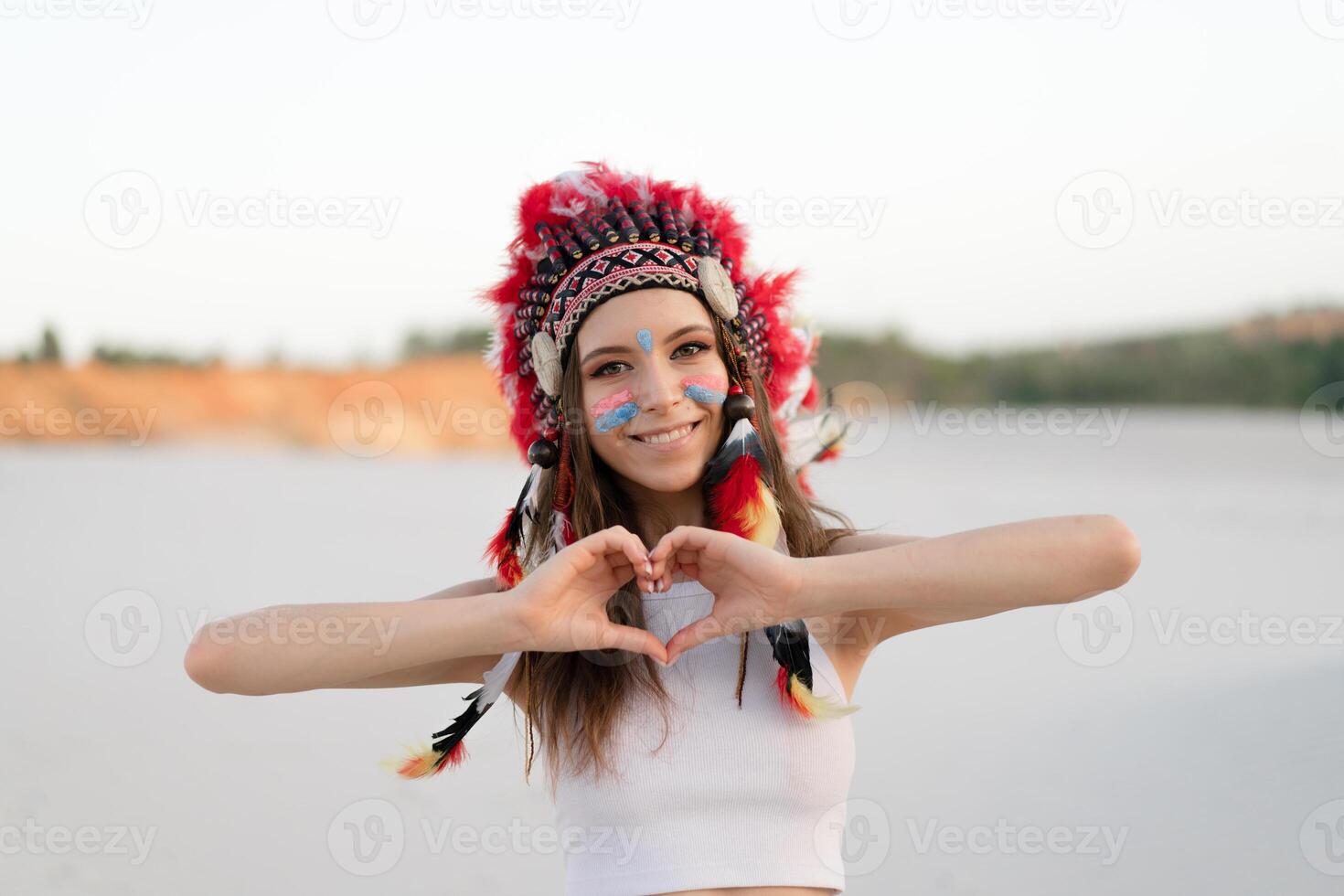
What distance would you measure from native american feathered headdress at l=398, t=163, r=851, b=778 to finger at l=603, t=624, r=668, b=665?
0.33 m

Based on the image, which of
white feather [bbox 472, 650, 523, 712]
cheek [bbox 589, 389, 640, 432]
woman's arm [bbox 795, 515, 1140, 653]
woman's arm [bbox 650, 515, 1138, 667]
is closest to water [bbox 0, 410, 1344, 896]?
white feather [bbox 472, 650, 523, 712]

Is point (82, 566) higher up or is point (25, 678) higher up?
point (82, 566)

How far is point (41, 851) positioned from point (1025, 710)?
425cm

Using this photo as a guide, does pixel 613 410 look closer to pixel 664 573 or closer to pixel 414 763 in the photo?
pixel 664 573

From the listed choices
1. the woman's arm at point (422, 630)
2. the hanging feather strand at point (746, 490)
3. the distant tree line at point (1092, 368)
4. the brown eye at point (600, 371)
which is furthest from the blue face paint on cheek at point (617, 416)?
the distant tree line at point (1092, 368)

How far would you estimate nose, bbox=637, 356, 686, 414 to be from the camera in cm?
212

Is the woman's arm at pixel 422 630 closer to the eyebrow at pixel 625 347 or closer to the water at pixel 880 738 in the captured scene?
the eyebrow at pixel 625 347

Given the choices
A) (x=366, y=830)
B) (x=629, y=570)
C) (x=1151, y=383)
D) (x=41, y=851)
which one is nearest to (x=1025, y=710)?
(x=366, y=830)

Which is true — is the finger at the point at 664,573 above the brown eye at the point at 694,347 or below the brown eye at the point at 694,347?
below

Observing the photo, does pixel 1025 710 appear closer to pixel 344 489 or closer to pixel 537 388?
pixel 537 388

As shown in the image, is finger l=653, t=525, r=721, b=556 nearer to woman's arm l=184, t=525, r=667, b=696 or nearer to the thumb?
woman's arm l=184, t=525, r=667, b=696

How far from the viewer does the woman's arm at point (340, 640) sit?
6.03 feet

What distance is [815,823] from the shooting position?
6.88 feet

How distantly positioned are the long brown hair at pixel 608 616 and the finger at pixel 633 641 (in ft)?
0.99
